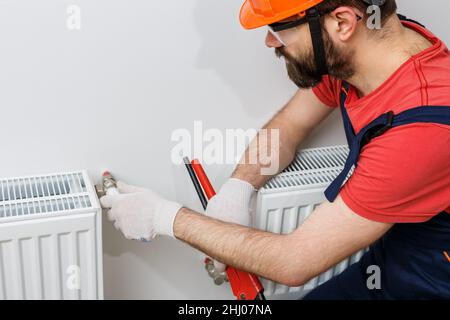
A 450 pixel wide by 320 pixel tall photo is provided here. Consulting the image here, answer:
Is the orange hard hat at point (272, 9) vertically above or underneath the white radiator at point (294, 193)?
above

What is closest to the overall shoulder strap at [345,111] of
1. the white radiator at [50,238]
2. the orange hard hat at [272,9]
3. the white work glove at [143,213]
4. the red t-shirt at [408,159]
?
the red t-shirt at [408,159]

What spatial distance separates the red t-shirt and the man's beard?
3.3 inches

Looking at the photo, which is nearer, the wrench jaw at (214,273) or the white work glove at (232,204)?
the white work glove at (232,204)

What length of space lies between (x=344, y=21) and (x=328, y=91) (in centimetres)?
30

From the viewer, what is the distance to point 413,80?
3.36ft

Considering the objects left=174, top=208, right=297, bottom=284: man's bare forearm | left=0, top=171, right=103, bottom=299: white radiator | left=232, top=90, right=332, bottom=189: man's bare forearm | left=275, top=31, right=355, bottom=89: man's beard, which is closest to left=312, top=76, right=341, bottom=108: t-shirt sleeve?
left=232, top=90, right=332, bottom=189: man's bare forearm

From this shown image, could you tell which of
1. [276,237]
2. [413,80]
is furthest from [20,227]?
[413,80]

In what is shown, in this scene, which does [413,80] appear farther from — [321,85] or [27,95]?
[27,95]

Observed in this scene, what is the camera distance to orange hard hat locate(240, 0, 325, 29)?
1.01 metres

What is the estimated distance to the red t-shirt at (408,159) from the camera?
3.17 feet

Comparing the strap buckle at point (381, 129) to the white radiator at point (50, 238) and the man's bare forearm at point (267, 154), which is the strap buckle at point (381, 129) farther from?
the white radiator at point (50, 238)

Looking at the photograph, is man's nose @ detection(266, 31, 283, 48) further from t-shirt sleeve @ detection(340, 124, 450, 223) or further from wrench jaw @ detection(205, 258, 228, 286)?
wrench jaw @ detection(205, 258, 228, 286)

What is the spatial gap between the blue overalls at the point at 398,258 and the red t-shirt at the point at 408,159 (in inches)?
1.3

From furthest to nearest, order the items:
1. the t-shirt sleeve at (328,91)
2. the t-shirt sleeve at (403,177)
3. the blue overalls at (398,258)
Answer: the t-shirt sleeve at (328,91), the blue overalls at (398,258), the t-shirt sleeve at (403,177)
